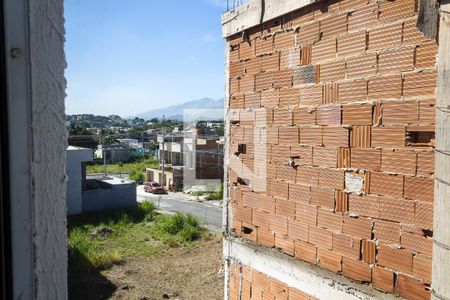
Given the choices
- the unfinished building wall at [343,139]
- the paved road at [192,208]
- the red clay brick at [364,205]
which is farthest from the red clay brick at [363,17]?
the paved road at [192,208]

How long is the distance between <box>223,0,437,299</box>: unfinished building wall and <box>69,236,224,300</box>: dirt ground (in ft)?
23.1

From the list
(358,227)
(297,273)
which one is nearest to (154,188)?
(297,273)

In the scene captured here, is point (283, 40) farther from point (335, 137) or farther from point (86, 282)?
point (86, 282)

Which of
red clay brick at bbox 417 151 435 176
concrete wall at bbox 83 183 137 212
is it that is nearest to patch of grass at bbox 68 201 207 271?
concrete wall at bbox 83 183 137 212

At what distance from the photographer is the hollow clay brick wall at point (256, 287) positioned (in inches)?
130

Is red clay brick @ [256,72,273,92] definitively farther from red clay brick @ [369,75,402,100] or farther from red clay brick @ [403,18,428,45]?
red clay brick @ [403,18,428,45]

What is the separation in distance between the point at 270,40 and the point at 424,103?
164 centimetres

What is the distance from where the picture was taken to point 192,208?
2258 cm

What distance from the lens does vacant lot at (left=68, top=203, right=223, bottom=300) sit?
10.2 meters

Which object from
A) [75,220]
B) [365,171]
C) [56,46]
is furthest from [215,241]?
[56,46]

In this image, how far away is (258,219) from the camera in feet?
12.0

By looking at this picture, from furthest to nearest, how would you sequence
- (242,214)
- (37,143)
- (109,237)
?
(109,237) → (242,214) → (37,143)

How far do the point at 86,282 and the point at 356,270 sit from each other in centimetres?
978

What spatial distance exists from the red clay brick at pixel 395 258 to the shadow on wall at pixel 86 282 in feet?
29.0
